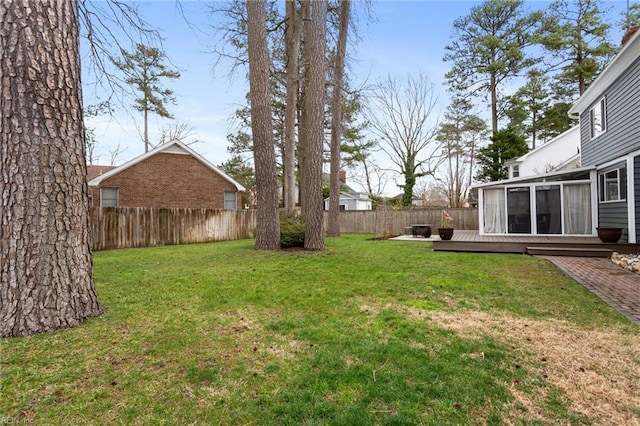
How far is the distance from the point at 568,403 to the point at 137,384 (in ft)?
8.97

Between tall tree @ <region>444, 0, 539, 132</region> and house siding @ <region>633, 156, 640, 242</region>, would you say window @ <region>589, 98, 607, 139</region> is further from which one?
tall tree @ <region>444, 0, 539, 132</region>

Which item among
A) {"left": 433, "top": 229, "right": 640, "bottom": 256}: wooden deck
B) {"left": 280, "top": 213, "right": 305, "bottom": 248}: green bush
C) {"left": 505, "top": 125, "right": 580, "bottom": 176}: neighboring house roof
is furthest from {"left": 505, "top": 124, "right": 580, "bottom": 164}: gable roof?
{"left": 280, "top": 213, "right": 305, "bottom": 248}: green bush

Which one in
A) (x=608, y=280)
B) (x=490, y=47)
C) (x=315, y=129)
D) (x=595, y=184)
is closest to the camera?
(x=608, y=280)

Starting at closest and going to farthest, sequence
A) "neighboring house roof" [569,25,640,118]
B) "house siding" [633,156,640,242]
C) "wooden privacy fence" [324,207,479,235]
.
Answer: "neighboring house roof" [569,25,640,118]
"house siding" [633,156,640,242]
"wooden privacy fence" [324,207,479,235]

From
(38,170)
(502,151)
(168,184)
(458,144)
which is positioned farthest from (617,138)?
(168,184)

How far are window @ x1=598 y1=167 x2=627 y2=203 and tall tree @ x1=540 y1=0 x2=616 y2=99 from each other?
13.0 m

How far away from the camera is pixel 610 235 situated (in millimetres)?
8406

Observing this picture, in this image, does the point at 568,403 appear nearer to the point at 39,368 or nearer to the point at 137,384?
the point at 137,384

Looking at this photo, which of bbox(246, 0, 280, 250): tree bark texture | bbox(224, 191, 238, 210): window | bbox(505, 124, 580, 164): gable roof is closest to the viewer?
bbox(246, 0, 280, 250): tree bark texture

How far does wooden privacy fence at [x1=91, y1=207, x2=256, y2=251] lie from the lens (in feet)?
35.8

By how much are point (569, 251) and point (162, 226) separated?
42.5ft

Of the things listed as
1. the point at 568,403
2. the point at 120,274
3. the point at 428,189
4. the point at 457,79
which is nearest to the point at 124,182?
the point at 120,274

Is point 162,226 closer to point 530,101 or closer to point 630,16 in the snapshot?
point 530,101

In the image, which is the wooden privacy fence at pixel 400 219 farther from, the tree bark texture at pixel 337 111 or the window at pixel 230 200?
the window at pixel 230 200
